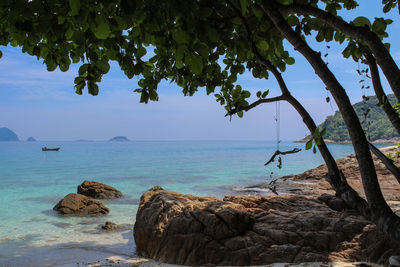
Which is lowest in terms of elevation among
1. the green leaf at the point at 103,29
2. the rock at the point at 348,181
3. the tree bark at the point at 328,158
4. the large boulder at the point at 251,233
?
the rock at the point at 348,181

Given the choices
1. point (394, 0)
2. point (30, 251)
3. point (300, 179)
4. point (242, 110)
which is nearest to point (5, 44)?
point (242, 110)

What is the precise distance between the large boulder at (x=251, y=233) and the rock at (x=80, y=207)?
6.20m

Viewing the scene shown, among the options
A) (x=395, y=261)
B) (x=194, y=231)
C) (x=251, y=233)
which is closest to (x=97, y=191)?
(x=194, y=231)

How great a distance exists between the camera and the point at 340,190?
9.03ft

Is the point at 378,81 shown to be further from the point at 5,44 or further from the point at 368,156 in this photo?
the point at 5,44

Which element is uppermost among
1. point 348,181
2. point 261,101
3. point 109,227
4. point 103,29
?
point 103,29

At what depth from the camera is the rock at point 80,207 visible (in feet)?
38.5

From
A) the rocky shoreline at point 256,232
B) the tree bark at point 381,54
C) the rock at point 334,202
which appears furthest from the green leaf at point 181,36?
the rock at point 334,202

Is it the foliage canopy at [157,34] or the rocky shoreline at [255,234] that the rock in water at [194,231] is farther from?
the foliage canopy at [157,34]

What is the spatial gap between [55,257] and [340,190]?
6.72m

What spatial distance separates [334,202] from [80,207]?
9.71m

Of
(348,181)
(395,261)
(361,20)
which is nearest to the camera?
(361,20)

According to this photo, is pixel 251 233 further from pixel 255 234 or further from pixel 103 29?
pixel 103 29

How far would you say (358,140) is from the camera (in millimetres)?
2365
